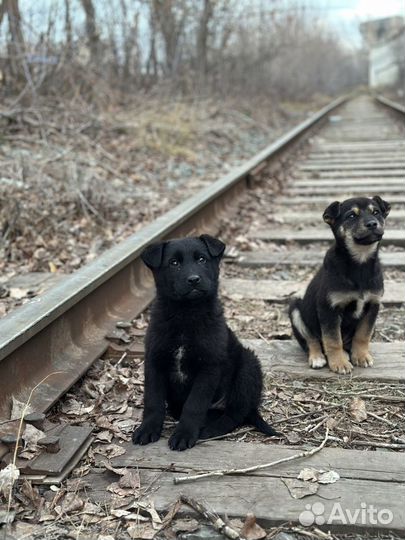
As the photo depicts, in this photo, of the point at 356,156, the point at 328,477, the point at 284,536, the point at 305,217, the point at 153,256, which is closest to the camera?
the point at 284,536

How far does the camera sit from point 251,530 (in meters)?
2.28

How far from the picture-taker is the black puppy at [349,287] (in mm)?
3789

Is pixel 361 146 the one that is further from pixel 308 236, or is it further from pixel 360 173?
Result: pixel 308 236

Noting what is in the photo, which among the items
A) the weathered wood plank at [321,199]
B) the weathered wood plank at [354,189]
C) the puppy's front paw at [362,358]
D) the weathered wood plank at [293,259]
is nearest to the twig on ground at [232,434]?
the puppy's front paw at [362,358]

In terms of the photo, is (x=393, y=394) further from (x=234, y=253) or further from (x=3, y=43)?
(x=3, y=43)

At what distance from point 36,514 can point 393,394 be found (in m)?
1.91

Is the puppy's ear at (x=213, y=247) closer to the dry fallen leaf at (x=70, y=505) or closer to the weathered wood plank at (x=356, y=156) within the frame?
the dry fallen leaf at (x=70, y=505)

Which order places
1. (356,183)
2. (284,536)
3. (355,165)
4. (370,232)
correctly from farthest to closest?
(355,165) → (356,183) → (370,232) → (284,536)

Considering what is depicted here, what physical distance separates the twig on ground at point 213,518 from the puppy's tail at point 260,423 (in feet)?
2.35

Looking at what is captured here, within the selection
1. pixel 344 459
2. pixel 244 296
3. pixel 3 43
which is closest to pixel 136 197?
pixel 244 296

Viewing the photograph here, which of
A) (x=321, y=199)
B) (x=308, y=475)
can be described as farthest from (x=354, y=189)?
(x=308, y=475)

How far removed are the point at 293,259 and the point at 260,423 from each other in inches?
122

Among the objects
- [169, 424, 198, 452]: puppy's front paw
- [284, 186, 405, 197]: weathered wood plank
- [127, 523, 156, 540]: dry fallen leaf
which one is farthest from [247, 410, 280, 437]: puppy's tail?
[284, 186, 405, 197]: weathered wood plank

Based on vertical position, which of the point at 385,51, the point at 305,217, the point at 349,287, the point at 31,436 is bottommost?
the point at 31,436
